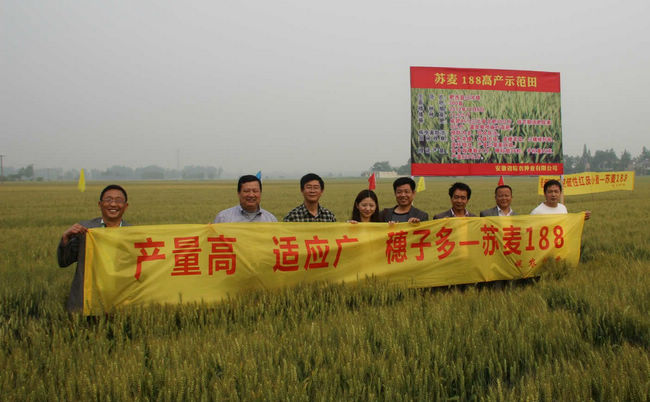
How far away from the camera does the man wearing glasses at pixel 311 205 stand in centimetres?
537

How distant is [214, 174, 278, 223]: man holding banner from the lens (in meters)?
5.20

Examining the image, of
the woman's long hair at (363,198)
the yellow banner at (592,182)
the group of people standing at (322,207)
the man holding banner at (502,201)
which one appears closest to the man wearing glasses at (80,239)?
the group of people standing at (322,207)

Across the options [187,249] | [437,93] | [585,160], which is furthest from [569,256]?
[585,160]

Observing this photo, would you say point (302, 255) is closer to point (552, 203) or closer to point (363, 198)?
point (363, 198)

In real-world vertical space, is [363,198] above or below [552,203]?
above

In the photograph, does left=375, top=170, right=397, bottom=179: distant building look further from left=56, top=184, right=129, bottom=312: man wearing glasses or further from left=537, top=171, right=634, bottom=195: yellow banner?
left=56, top=184, right=129, bottom=312: man wearing glasses

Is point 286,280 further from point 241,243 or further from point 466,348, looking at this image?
point 466,348

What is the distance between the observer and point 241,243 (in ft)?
15.4

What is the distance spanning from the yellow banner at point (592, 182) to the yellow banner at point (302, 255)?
12.5 metres

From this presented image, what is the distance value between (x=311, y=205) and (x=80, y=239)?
283cm

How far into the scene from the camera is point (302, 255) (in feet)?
16.0

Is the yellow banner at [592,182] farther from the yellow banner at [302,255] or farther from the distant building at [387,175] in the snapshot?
the distant building at [387,175]

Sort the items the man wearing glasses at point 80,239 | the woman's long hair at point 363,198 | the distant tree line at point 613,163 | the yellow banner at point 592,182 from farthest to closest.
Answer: the distant tree line at point 613,163, the yellow banner at point 592,182, the woman's long hair at point 363,198, the man wearing glasses at point 80,239

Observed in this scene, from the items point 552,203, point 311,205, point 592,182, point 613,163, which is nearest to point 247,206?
point 311,205
